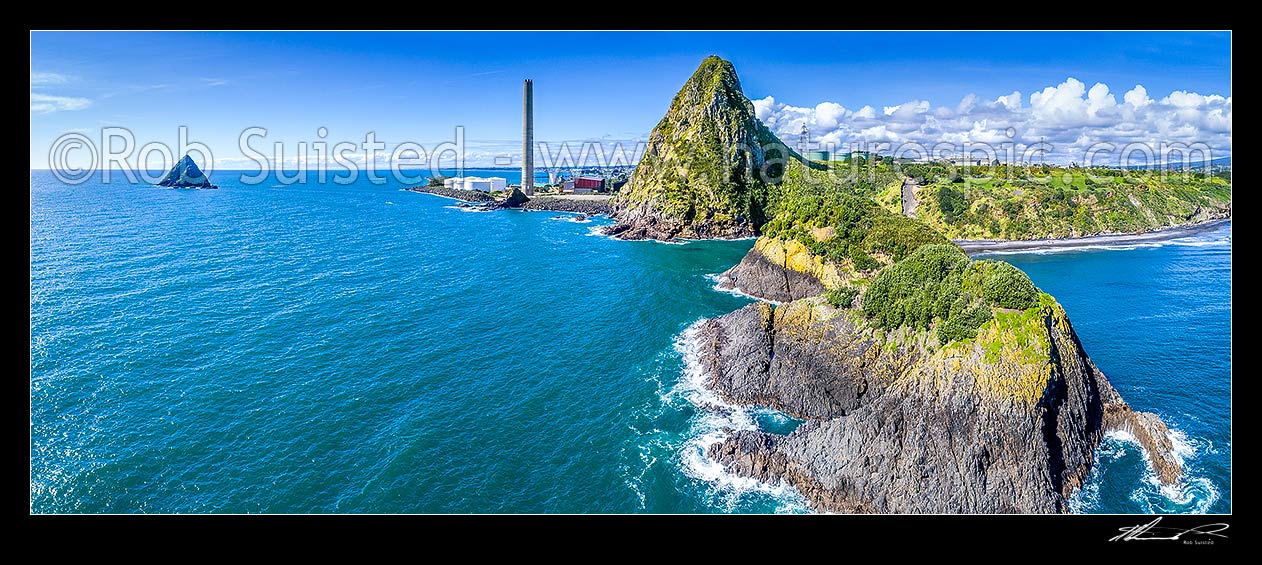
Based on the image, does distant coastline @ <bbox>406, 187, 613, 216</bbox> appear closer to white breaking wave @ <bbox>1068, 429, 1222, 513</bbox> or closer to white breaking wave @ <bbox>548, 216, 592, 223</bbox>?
white breaking wave @ <bbox>548, 216, 592, 223</bbox>

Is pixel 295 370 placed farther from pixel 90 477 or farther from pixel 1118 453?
pixel 1118 453

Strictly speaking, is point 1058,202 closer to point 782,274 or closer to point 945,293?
point 782,274

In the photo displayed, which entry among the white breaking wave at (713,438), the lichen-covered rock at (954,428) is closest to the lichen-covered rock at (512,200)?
→ the white breaking wave at (713,438)

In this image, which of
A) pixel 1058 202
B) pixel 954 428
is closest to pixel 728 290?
pixel 954 428

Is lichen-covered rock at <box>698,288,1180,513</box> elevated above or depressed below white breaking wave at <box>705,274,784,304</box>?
below

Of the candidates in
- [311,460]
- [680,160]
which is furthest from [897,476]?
[680,160]

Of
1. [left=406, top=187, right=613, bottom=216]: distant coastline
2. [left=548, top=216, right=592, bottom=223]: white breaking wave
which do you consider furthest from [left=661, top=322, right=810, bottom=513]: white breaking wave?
[left=406, top=187, right=613, bottom=216]: distant coastline
